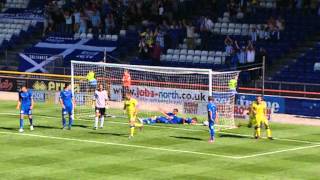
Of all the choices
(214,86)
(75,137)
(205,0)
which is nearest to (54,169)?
(75,137)

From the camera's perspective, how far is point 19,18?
64.1m

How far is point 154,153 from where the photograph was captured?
29969 millimetres

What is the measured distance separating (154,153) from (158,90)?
1398 cm

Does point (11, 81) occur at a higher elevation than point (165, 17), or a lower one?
lower

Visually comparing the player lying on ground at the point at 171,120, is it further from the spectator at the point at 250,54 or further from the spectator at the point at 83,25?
the spectator at the point at 83,25

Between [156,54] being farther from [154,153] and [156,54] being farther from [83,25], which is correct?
[154,153]

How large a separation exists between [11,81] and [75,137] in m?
20.4

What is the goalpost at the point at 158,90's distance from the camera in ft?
136

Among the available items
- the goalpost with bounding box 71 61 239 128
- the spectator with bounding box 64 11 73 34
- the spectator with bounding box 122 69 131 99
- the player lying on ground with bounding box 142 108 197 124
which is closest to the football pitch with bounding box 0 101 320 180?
the player lying on ground with bounding box 142 108 197 124

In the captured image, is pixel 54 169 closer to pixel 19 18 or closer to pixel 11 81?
pixel 11 81

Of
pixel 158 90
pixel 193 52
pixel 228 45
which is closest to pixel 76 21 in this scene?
pixel 193 52

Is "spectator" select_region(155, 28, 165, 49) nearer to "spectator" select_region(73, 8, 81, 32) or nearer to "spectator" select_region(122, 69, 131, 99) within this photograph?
"spectator" select_region(73, 8, 81, 32)

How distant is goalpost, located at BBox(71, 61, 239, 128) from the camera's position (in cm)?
4141

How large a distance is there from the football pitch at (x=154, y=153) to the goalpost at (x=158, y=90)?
2.99 m
